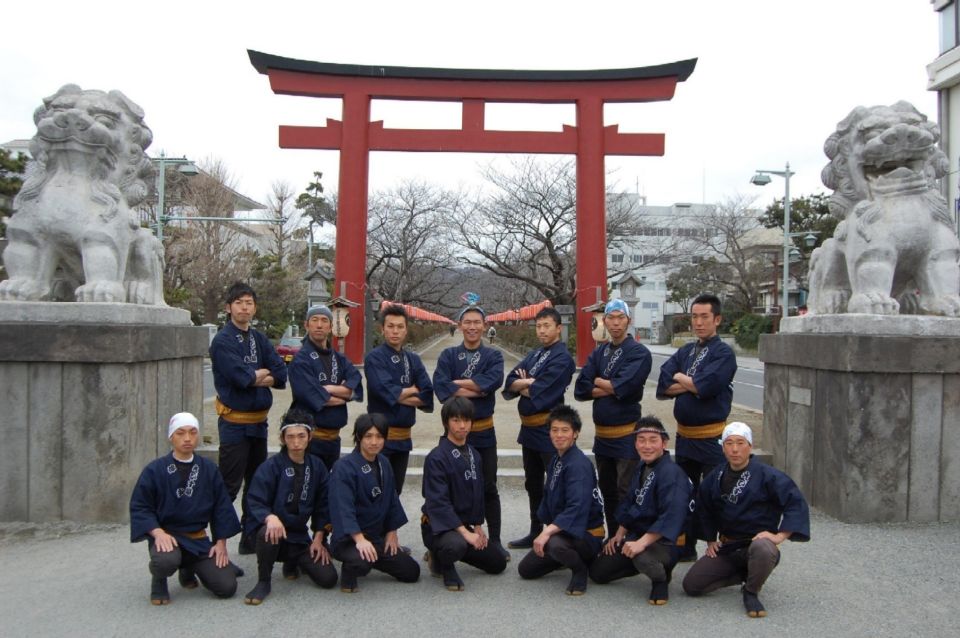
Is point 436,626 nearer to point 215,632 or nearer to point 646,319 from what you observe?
point 215,632

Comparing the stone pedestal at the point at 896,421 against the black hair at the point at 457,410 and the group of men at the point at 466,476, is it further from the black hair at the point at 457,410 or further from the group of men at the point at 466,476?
the black hair at the point at 457,410

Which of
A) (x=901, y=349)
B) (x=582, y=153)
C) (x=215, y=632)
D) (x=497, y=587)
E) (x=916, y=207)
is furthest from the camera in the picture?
(x=582, y=153)

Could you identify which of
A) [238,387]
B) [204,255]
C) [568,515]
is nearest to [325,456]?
[238,387]

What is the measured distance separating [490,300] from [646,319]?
2067cm

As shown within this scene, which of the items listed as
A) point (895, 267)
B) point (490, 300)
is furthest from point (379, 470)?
point (490, 300)

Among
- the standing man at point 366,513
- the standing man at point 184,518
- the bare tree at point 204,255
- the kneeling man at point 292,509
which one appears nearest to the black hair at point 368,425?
the standing man at point 366,513

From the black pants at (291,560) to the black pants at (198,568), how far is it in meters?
0.15

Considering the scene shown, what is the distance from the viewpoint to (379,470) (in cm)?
380

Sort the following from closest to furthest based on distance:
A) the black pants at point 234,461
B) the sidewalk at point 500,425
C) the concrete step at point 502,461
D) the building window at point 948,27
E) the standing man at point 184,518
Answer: the standing man at point 184,518 < the black pants at point 234,461 < the concrete step at point 502,461 < the sidewalk at point 500,425 < the building window at point 948,27

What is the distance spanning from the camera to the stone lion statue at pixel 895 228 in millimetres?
4898

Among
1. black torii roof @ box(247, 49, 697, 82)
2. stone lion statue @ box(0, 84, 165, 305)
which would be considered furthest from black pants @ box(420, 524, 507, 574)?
black torii roof @ box(247, 49, 697, 82)

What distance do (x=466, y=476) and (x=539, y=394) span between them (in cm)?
76

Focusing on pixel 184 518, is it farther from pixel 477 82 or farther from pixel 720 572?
pixel 477 82

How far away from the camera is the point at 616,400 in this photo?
4.26m
